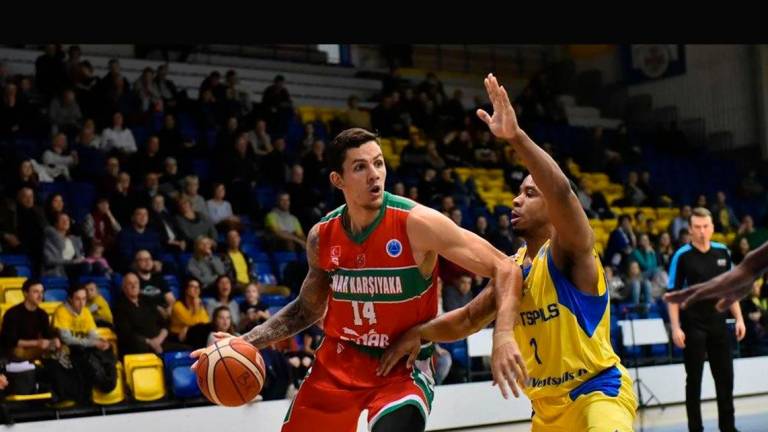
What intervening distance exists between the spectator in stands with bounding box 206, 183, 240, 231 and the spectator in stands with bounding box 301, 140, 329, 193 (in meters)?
1.56

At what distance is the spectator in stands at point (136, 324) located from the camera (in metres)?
9.05

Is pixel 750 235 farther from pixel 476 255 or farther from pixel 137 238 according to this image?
pixel 476 255

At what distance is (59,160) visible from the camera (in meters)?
11.0

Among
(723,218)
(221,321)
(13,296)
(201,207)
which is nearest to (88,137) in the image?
(201,207)

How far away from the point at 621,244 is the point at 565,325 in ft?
33.3

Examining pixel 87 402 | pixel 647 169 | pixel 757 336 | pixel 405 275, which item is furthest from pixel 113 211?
pixel 647 169

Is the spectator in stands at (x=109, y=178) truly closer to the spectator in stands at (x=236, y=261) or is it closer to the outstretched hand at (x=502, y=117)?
the spectator in stands at (x=236, y=261)

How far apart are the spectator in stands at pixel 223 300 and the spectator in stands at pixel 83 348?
127 centimetres

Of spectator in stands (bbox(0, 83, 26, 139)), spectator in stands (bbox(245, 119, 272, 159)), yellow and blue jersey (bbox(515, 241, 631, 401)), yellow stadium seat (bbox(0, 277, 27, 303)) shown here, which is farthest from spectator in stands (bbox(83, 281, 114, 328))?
yellow and blue jersey (bbox(515, 241, 631, 401))

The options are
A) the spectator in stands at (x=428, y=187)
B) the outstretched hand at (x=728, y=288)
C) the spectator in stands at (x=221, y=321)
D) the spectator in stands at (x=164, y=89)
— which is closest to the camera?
the outstretched hand at (x=728, y=288)

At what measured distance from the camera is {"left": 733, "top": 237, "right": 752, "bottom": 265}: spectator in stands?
A: 48.2 feet

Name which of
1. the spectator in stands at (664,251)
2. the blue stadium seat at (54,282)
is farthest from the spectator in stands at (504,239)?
the blue stadium seat at (54,282)

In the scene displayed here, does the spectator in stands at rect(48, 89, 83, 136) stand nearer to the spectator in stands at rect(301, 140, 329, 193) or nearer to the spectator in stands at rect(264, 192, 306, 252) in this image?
the spectator in stands at rect(264, 192, 306, 252)

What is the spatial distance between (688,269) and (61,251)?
588cm
